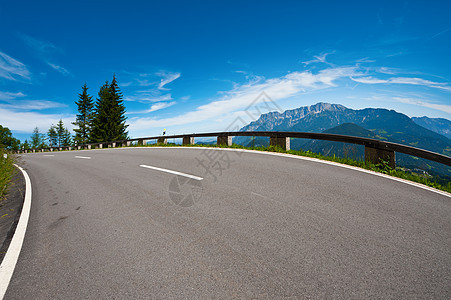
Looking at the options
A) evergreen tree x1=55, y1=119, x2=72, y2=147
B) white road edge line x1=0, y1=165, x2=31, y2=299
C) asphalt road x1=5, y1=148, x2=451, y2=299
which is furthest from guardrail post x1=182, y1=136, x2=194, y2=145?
evergreen tree x1=55, y1=119, x2=72, y2=147

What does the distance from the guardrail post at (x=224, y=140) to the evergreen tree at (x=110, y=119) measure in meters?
34.0

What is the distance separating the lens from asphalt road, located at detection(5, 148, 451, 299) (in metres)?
1.78

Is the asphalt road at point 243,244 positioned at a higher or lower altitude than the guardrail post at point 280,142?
lower

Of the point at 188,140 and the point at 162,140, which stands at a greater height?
the point at 162,140

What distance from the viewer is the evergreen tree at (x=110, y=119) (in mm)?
38000

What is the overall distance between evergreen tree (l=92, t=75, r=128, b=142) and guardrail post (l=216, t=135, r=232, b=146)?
34.0 meters

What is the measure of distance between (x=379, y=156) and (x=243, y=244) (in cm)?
598

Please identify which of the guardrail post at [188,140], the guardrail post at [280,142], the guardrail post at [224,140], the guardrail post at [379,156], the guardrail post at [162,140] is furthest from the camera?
the guardrail post at [162,140]

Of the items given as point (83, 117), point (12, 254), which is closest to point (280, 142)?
point (12, 254)

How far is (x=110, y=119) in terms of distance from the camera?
125 feet

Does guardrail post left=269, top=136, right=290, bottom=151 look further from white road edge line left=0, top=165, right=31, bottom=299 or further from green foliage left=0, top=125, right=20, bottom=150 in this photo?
green foliage left=0, top=125, right=20, bottom=150

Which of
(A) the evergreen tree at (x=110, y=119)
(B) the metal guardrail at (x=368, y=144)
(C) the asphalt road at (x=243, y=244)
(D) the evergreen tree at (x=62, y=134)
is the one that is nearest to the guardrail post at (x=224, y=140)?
(B) the metal guardrail at (x=368, y=144)

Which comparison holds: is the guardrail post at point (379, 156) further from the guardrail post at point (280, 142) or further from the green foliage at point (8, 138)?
Answer: the green foliage at point (8, 138)

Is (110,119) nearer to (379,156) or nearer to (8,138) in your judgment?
(379,156)
